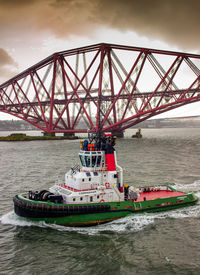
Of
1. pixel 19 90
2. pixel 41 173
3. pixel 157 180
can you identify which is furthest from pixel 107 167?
pixel 19 90

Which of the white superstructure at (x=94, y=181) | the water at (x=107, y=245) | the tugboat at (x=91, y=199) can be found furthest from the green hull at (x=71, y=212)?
the white superstructure at (x=94, y=181)

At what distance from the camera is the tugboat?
638 inches

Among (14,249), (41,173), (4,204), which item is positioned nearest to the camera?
(14,249)

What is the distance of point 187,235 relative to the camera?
15492 millimetres

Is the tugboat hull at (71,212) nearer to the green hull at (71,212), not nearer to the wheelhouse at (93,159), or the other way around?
the green hull at (71,212)

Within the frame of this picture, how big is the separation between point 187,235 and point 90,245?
5.75 metres

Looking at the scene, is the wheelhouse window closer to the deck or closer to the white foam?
the deck

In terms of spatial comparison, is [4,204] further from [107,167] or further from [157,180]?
[157,180]

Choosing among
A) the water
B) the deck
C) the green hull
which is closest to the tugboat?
the green hull

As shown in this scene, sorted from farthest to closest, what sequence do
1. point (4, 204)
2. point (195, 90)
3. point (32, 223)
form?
1. point (195, 90)
2. point (4, 204)
3. point (32, 223)

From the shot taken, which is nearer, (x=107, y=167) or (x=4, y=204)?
(x=107, y=167)

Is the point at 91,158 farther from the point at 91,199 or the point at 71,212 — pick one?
the point at 71,212

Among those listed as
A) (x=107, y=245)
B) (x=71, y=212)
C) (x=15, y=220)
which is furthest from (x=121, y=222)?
(x=15, y=220)

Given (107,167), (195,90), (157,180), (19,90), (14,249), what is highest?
(19,90)
